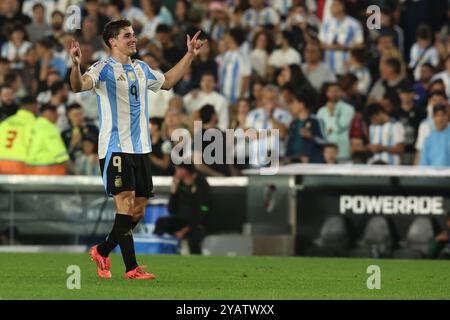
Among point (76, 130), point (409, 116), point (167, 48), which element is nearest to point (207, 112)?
point (76, 130)

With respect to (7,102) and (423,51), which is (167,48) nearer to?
(7,102)

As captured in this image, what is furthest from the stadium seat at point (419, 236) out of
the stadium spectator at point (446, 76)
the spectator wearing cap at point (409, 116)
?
the stadium spectator at point (446, 76)

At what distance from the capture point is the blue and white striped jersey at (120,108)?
39.8ft

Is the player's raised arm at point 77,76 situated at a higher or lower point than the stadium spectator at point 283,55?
lower

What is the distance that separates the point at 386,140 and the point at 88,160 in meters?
4.22

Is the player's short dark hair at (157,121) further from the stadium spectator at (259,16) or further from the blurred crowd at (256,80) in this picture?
the stadium spectator at (259,16)

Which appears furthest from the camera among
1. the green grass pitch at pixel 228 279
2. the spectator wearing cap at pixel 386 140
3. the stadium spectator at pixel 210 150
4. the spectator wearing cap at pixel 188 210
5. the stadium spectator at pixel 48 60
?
the stadium spectator at pixel 48 60

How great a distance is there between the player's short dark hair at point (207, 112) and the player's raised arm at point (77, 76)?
8.37m

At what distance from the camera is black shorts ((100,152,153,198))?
12039 mm

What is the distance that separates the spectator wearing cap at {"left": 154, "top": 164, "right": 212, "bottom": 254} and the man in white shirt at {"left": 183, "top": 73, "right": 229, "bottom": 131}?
6.94 feet

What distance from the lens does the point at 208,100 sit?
70.6 feet
